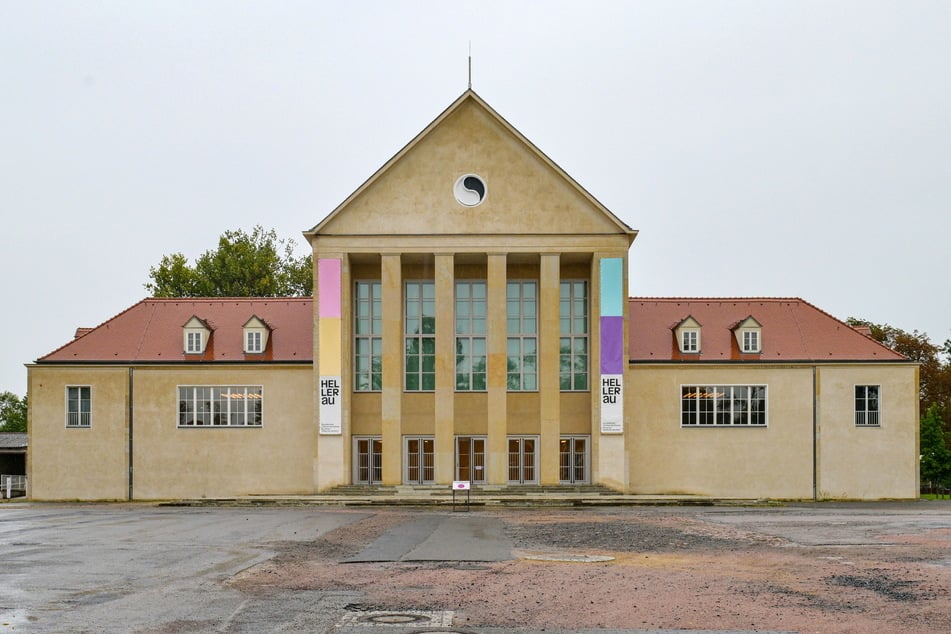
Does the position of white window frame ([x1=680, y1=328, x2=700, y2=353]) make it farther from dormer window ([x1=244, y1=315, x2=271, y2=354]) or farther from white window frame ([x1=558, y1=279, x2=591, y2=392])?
dormer window ([x1=244, y1=315, x2=271, y2=354])

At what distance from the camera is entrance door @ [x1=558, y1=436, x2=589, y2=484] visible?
43.8 metres

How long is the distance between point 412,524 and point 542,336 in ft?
53.4

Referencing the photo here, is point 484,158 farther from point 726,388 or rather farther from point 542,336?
point 726,388

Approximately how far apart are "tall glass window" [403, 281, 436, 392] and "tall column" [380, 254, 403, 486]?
1.25 metres

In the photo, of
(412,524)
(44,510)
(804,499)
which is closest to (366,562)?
(412,524)

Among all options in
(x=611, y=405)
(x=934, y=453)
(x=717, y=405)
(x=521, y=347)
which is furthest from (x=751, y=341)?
(x=934, y=453)

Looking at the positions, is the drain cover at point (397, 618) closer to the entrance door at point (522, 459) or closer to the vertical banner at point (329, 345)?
the vertical banner at point (329, 345)

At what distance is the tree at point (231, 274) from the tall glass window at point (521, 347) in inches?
1379

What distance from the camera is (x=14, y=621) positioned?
1283 cm

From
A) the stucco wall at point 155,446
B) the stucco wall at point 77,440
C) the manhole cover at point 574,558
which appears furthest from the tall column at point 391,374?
the manhole cover at point 574,558

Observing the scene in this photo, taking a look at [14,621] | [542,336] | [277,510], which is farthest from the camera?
[542,336]

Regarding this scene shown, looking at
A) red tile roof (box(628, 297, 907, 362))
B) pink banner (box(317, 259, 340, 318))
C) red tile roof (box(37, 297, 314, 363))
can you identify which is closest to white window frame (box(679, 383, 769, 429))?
red tile roof (box(628, 297, 907, 362))

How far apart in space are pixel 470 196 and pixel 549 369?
7821 mm

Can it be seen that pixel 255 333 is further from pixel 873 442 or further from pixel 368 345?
pixel 873 442
